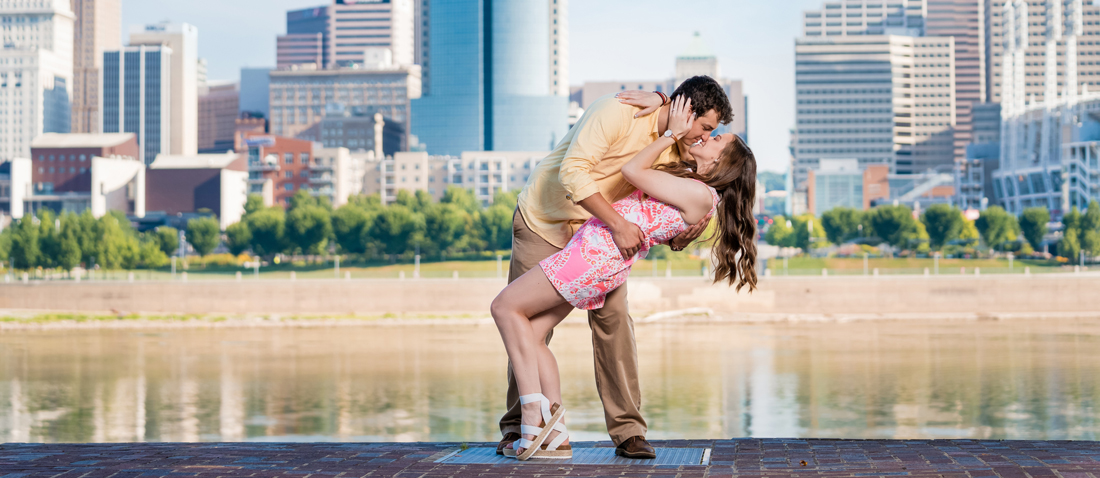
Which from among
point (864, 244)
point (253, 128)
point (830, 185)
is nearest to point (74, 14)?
point (253, 128)

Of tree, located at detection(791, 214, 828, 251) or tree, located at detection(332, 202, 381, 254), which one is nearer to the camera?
tree, located at detection(332, 202, 381, 254)

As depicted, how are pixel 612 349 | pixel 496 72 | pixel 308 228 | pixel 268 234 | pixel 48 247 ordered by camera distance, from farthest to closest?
pixel 496 72 → pixel 268 234 → pixel 308 228 → pixel 48 247 → pixel 612 349

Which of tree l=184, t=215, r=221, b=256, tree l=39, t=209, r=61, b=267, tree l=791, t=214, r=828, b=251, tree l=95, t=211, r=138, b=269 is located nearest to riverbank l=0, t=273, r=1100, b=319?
tree l=95, t=211, r=138, b=269

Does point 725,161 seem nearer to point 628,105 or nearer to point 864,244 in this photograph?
point 628,105

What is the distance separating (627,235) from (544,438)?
993 millimetres

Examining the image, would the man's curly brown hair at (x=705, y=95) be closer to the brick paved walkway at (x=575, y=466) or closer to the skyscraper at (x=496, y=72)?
the brick paved walkway at (x=575, y=466)

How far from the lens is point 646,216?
15.0 feet

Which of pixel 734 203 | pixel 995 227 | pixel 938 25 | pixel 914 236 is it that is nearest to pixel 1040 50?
pixel 938 25

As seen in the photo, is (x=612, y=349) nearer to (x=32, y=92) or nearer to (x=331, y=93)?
(x=331, y=93)

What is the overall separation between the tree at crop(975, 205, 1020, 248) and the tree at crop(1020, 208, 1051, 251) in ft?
4.24

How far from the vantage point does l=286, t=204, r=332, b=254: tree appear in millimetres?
67562

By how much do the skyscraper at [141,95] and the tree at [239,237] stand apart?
88724 millimetres

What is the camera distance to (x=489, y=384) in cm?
2306

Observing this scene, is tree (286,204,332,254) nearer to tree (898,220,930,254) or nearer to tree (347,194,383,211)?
tree (347,194,383,211)
